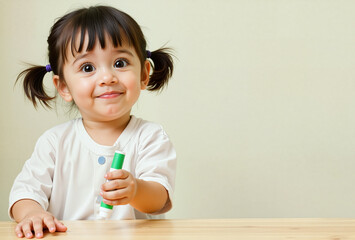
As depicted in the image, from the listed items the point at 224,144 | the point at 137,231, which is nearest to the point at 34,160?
the point at 137,231

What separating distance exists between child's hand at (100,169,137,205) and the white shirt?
0.74 ft

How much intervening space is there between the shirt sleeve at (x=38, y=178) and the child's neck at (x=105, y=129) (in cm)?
9

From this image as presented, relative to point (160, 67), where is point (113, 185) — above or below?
below

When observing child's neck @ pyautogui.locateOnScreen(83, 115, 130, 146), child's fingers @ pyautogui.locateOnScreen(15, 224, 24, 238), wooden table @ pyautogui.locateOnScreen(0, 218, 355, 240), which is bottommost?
wooden table @ pyautogui.locateOnScreen(0, 218, 355, 240)

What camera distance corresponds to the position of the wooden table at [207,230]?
26.6 inches

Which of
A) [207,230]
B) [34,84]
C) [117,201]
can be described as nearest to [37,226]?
[117,201]

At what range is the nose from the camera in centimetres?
94

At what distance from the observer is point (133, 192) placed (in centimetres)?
77

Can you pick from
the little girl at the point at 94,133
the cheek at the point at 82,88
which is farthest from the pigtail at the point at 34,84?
the cheek at the point at 82,88

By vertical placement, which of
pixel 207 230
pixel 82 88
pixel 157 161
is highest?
pixel 82 88

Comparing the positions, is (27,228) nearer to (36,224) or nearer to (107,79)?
(36,224)

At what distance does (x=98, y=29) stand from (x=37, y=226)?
41 centimetres

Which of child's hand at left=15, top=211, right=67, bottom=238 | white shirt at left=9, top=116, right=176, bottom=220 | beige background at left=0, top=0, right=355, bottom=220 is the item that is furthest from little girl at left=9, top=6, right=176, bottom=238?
beige background at left=0, top=0, right=355, bottom=220

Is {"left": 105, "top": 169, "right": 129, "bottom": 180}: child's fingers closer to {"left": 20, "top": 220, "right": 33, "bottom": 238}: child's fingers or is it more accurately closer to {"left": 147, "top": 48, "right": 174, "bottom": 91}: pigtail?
{"left": 20, "top": 220, "right": 33, "bottom": 238}: child's fingers
